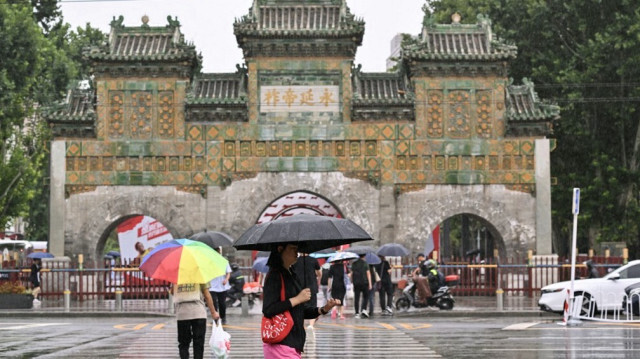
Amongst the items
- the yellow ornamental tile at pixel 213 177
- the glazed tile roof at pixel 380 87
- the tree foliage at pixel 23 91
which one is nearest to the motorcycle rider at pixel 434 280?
the glazed tile roof at pixel 380 87

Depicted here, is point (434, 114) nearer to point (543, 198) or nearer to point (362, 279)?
point (543, 198)

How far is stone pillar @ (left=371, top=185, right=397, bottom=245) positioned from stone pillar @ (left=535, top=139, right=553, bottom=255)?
4808 mm

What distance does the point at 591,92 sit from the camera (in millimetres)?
44469

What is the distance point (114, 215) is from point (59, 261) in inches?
94.0

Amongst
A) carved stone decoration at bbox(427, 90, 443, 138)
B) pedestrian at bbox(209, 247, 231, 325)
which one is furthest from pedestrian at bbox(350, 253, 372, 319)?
carved stone decoration at bbox(427, 90, 443, 138)

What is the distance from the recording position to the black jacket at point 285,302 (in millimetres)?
10758

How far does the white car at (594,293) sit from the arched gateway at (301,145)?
9.95 metres

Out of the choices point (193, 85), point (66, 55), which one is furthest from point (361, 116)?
point (66, 55)

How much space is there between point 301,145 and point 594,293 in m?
13.5

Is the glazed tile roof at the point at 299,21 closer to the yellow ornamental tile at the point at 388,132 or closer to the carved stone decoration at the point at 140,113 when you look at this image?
the yellow ornamental tile at the point at 388,132

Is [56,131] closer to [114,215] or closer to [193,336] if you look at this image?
[114,215]

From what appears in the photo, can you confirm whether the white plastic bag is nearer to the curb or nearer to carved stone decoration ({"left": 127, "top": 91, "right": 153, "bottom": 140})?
the curb

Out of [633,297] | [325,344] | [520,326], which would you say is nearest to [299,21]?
[633,297]

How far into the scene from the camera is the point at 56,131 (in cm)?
3872
